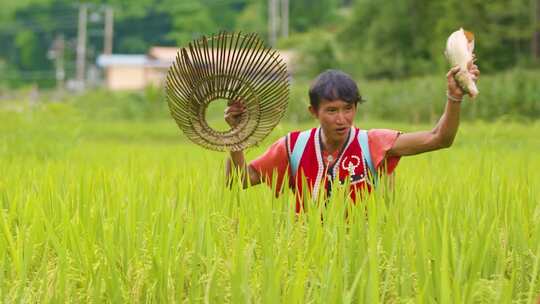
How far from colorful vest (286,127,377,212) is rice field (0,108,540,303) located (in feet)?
0.58

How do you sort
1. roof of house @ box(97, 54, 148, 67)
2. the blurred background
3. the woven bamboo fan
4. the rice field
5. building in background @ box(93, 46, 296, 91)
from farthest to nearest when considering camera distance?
roof of house @ box(97, 54, 148, 67) → building in background @ box(93, 46, 296, 91) → the blurred background → the woven bamboo fan → the rice field

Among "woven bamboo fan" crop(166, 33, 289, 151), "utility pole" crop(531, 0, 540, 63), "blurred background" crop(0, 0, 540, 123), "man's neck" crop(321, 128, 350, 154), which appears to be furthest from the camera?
"utility pole" crop(531, 0, 540, 63)

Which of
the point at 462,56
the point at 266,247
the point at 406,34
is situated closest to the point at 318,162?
the point at 462,56

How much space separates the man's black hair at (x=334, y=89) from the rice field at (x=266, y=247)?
1.04ft

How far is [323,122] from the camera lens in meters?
2.94

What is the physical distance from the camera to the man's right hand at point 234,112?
282 centimetres

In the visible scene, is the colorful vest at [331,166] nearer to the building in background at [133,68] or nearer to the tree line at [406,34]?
the tree line at [406,34]

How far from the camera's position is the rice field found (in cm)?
188

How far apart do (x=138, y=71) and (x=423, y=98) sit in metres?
39.8

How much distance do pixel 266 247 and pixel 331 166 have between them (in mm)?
944

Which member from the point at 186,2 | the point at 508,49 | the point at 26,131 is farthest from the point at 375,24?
the point at 186,2

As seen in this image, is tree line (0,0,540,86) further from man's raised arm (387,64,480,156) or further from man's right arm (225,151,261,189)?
man's raised arm (387,64,480,156)

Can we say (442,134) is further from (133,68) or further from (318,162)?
(133,68)

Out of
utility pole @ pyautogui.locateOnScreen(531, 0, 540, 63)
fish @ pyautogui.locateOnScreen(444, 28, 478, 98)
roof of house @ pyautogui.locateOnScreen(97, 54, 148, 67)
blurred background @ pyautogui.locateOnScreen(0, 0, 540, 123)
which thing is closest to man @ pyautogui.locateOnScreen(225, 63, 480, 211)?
fish @ pyautogui.locateOnScreen(444, 28, 478, 98)
